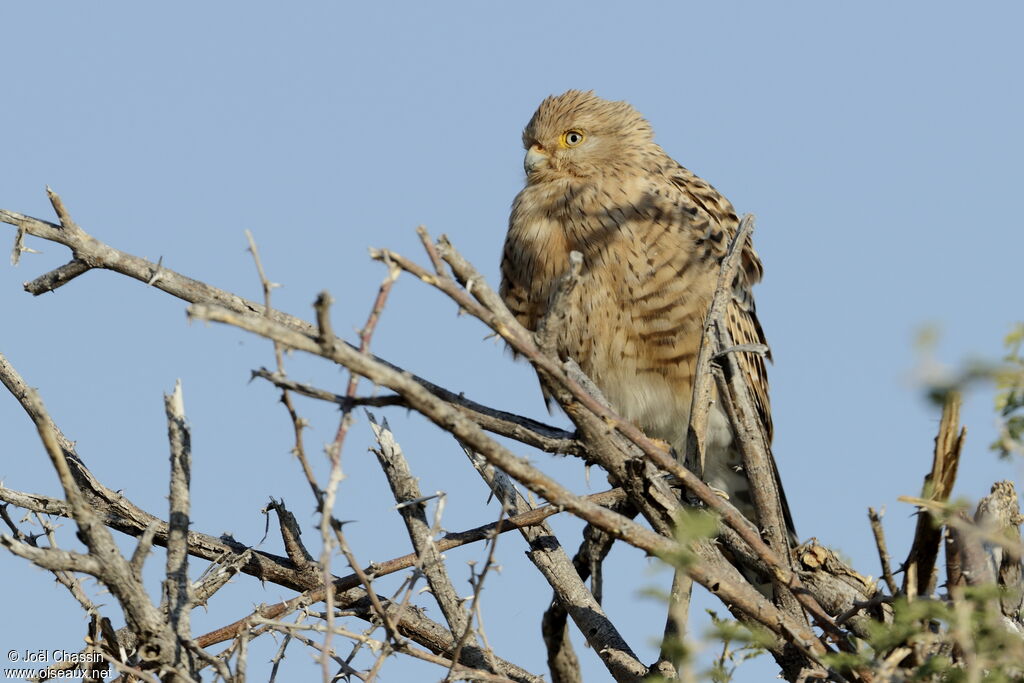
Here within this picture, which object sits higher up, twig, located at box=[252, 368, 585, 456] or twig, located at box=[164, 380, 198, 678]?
twig, located at box=[252, 368, 585, 456]

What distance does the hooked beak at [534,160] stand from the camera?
6.00 m

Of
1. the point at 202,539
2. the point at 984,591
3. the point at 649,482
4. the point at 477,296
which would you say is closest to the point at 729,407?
the point at 649,482

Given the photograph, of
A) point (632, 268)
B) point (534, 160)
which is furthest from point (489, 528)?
point (534, 160)

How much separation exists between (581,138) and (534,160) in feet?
0.90

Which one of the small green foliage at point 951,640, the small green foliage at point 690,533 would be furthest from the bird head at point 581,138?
the small green foliage at point 690,533

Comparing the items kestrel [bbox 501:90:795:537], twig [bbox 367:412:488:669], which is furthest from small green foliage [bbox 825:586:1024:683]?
kestrel [bbox 501:90:795:537]

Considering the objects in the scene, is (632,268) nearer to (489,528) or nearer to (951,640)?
(489,528)

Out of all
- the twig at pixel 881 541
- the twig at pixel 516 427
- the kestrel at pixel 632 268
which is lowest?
the twig at pixel 881 541

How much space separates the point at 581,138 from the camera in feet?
20.0

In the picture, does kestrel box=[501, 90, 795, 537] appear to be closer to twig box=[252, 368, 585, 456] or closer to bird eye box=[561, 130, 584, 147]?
bird eye box=[561, 130, 584, 147]

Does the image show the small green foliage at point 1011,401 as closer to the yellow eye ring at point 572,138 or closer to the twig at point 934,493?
the twig at point 934,493

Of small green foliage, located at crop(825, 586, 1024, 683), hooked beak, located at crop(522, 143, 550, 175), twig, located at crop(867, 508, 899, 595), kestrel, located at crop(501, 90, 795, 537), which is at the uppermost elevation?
hooked beak, located at crop(522, 143, 550, 175)

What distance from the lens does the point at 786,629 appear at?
2.91 m

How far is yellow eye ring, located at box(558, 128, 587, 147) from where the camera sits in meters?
6.06
